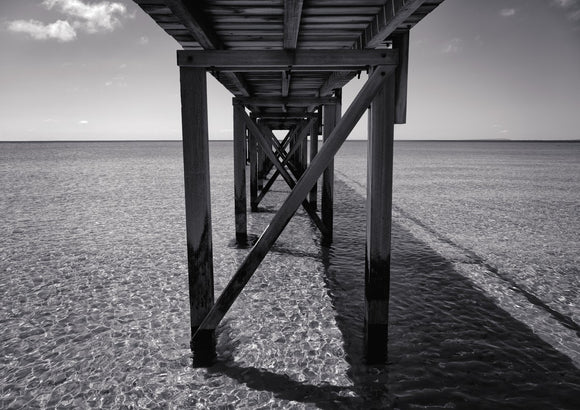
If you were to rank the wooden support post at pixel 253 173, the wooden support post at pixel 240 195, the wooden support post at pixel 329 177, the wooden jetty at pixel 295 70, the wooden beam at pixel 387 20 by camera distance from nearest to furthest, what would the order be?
the wooden beam at pixel 387 20
the wooden jetty at pixel 295 70
the wooden support post at pixel 329 177
the wooden support post at pixel 240 195
the wooden support post at pixel 253 173

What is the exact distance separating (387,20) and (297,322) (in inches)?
124

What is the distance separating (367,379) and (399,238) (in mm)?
4890

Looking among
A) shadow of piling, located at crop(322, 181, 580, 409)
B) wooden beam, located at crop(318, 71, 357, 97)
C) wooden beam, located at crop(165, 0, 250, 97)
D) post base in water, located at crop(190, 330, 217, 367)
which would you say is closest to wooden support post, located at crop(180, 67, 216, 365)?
post base in water, located at crop(190, 330, 217, 367)

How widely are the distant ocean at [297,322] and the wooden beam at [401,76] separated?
7.38ft

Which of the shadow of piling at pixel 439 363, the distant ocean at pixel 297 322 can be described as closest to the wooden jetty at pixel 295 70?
the shadow of piling at pixel 439 363

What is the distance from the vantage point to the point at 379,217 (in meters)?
3.22

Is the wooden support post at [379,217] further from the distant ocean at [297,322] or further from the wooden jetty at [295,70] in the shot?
the distant ocean at [297,322]

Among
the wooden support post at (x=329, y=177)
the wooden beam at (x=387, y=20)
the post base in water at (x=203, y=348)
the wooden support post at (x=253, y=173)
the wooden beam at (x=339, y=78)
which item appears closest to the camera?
the wooden beam at (x=387, y=20)

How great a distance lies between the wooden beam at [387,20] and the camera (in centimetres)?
235

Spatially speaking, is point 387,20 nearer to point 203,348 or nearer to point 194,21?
point 194,21

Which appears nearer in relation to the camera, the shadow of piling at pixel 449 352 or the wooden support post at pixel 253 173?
the shadow of piling at pixel 449 352

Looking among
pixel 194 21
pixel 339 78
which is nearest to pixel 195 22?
pixel 194 21

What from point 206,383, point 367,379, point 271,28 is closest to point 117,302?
point 206,383

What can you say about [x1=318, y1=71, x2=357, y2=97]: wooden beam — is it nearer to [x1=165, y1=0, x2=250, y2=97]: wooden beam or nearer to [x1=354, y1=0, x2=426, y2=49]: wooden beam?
[x1=354, y1=0, x2=426, y2=49]: wooden beam
